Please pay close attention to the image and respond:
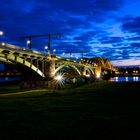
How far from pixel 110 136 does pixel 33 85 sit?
46466 millimetres

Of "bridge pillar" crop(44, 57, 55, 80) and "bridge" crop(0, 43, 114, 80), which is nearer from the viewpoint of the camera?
"bridge" crop(0, 43, 114, 80)

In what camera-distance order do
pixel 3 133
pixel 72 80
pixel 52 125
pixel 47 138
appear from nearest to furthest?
pixel 47 138 < pixel 3 133 < pixel 52 125 < pixel 72 80

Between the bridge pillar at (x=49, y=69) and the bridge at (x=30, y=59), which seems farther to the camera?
the bridge pillar at (x=49, y=69)

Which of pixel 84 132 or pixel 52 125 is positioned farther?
pixel 52 125

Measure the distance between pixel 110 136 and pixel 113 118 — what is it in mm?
5641

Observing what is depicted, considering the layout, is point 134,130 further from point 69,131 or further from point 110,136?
point 69,131

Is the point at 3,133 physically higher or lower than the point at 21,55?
lower

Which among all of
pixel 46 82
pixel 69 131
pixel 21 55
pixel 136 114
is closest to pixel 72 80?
pixel 46 82

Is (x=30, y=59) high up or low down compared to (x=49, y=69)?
up

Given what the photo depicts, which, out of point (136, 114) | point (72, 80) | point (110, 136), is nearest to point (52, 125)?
point (110, 136)

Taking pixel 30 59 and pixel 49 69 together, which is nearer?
pixel 30 59

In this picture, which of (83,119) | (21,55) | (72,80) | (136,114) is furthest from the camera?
(72,80)

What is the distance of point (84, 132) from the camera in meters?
15.4

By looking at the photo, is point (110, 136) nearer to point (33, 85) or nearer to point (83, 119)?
point (83, 119)
